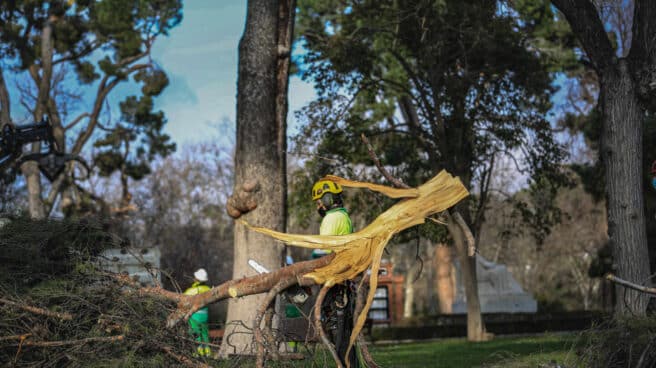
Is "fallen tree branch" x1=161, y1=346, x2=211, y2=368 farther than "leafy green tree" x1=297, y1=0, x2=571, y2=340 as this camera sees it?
No

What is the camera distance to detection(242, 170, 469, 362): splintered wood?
6.46 metres

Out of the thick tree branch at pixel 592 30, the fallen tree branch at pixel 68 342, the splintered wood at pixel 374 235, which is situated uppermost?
the thick tree branch at pixel 592 30

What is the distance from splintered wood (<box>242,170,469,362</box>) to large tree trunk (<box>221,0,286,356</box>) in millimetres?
4999

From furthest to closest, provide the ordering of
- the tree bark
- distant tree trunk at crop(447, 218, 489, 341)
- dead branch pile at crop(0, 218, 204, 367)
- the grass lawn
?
the tree bark → distant tree trunk at crop(447, 218, 489, 341) → the grass lawn → dead branch pile at crop(0, 218, 204, 367)

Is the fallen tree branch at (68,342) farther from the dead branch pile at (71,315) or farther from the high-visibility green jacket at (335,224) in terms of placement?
the high-visibility green jacket at (335,224)

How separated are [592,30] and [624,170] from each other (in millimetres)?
1866

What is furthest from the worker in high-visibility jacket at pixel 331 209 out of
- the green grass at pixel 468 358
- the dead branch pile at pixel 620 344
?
the dead branch pile at pixel 620 344

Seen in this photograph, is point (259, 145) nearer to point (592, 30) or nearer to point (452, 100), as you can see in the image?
point (592, 30)

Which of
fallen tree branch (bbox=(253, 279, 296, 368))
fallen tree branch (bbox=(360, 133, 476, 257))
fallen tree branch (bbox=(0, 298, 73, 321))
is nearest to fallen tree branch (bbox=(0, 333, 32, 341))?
fallen tree branch (bbox=(0, 298, 73, 321))

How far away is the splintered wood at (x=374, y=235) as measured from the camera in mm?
6461

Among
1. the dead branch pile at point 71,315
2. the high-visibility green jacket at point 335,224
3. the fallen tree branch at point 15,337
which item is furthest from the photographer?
the high-visibility green jacket at point 335,224

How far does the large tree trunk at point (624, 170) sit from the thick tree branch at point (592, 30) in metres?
0.18

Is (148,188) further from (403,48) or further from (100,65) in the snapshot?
(403,48)

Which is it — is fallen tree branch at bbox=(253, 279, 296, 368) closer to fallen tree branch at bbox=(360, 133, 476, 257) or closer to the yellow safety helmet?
the yellow safety helmet
